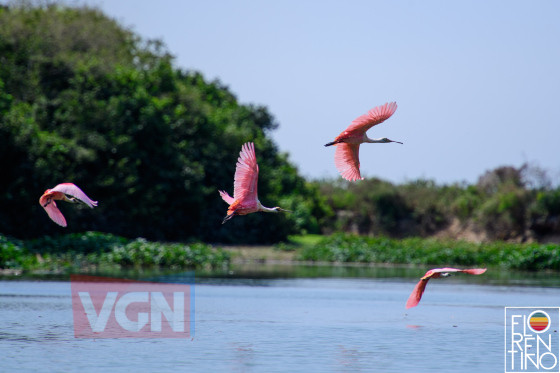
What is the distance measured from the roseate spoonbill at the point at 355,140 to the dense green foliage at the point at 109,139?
22380mm

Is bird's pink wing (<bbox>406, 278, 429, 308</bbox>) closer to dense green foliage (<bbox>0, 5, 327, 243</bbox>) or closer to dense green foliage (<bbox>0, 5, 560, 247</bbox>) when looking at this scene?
dense green foliage (<bbox>0, 5, 560, 247</bbox>)

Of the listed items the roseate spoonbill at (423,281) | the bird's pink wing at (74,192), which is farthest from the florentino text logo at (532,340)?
the bird's pink wing at (74,192)

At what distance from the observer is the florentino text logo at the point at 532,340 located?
13086mm

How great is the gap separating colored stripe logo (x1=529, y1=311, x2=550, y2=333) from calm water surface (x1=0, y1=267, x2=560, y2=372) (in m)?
0.59

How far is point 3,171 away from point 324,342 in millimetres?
22380

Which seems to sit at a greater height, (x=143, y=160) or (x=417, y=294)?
(x=143, y=160)

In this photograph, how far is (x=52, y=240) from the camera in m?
32.3

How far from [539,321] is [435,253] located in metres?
19.9

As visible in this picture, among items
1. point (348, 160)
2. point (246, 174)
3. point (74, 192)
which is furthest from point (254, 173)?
point (74, 192)

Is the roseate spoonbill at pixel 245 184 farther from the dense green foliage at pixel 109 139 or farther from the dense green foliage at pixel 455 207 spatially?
the dense green foliage at pixel 455 207

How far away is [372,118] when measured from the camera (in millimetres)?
12492

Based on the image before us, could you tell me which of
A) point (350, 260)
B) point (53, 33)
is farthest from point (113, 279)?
point (53, 33)

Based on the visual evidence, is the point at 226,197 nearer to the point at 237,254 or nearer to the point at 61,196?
the point at 61,196

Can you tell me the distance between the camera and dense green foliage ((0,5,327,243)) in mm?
34562
